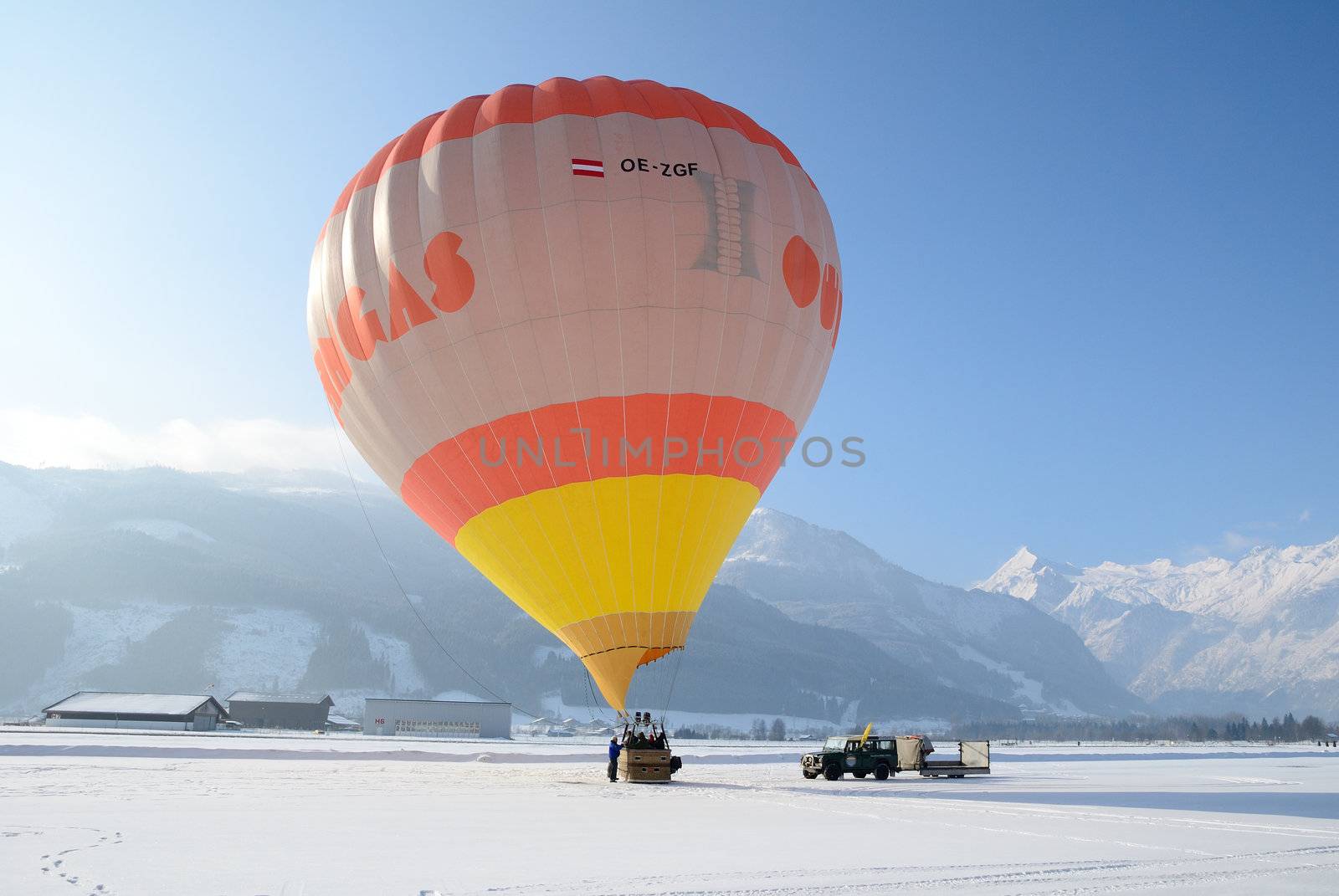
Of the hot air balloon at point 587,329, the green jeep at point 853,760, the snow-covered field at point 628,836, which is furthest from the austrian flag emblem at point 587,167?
the green jeep at point 853,760

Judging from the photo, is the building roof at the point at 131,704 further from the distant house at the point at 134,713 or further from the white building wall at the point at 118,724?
the white building wall at the point at 118,724

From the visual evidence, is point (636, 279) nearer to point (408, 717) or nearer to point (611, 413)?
point (611, 413)

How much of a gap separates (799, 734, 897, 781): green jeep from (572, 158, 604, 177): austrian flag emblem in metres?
18.8

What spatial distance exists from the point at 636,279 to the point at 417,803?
11.7 m

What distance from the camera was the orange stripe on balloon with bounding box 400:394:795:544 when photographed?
22.7 metres

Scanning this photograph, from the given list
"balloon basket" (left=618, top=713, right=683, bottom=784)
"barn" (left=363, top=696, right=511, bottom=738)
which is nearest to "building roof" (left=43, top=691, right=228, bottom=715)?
"barn" (left=363, top=696, right=511, bottom=738)

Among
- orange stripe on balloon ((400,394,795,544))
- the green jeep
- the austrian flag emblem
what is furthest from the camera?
the green jeep

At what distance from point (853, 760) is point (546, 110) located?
21129 mm

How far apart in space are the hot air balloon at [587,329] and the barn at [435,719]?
72821 millimetres

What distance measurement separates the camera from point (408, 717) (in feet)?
310

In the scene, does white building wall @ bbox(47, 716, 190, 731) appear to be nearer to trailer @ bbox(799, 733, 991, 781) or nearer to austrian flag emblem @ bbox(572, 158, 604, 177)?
trailer @ bbox(799, 733, 991, 781)

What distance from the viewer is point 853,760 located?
3153cm

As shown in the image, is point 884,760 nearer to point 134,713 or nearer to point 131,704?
point 134,713

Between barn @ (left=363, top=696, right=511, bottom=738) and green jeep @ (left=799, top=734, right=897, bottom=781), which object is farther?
barn @ (left=363, top=696, right=511, bottom=738)
